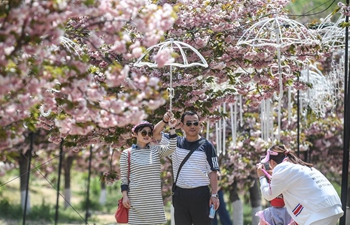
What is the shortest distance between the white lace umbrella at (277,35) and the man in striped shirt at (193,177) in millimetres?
1061

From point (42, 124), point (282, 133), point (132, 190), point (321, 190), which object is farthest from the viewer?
point (282, 133)

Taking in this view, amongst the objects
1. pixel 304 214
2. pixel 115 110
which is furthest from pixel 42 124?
pixel 115 110

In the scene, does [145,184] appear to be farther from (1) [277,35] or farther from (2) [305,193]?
(1) [277,35]

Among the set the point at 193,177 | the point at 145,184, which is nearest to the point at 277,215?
the point at 193,177

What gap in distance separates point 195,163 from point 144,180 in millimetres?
617

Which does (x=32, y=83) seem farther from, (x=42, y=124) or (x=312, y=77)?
(x=312, y=77)

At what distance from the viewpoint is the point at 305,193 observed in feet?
23.5

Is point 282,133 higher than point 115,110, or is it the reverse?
point 282,133

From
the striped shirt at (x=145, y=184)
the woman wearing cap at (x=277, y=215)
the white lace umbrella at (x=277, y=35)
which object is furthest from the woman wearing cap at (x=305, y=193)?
the white lace umbrella at (x=277, y=35)

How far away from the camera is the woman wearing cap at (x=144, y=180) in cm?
812

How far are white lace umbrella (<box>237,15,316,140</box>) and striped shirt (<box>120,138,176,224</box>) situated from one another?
162 centimetres

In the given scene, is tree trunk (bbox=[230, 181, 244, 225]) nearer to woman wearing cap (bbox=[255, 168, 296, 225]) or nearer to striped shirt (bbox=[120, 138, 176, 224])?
woman wearing cap (bbox=[255, 168, 296, 225])

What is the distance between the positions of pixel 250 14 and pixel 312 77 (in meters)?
4.79

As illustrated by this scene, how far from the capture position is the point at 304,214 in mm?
7133
